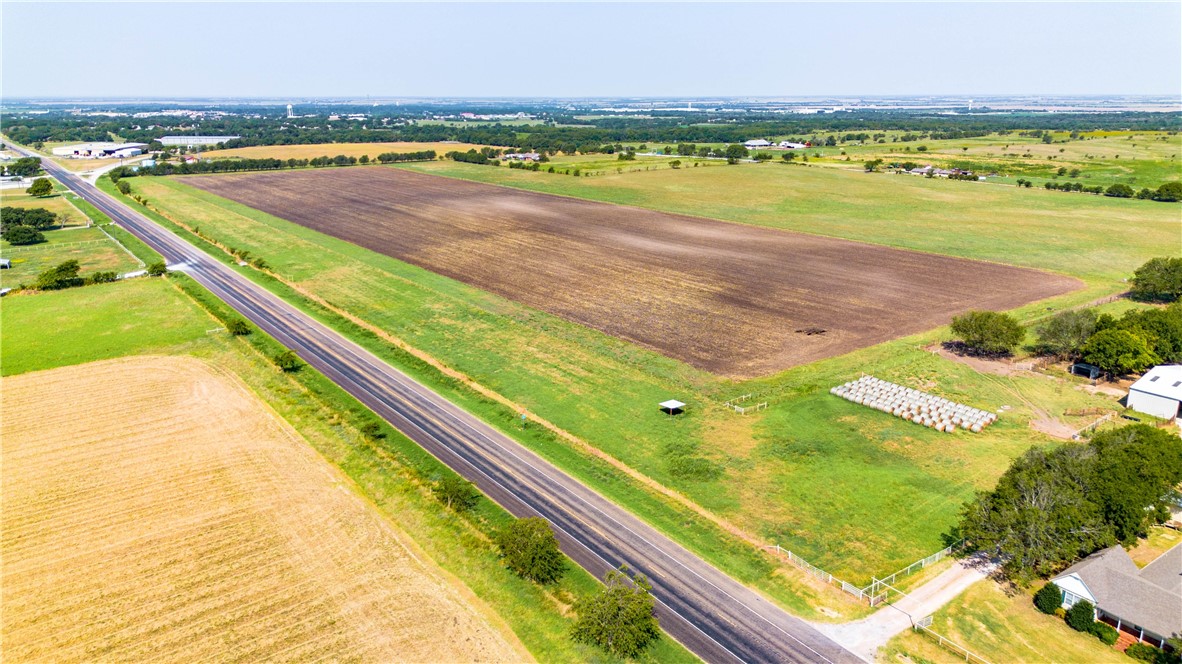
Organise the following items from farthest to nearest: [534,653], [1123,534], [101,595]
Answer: [1123,534] < [101,595] < [534,653]

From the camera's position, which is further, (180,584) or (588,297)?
(588,297)

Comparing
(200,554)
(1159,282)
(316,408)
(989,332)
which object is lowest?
(200,554)

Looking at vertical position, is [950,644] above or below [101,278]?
below

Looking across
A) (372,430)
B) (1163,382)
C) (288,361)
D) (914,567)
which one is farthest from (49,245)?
(1163,382)

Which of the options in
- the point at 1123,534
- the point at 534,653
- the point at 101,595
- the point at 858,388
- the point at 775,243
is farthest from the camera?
the point at 775,243

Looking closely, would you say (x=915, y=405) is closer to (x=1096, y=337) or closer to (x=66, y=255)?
(x=1096, y=337)

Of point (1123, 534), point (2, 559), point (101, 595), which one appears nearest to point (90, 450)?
point (2, 559)

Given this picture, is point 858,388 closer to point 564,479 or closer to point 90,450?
point 564,479

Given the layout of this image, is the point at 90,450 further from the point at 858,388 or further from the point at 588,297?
the point at 858,388
